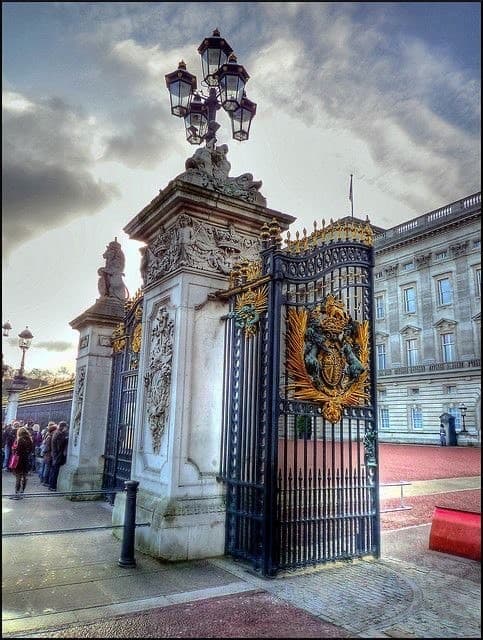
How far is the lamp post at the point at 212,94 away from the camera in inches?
301

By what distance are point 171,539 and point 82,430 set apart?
5.89 metres

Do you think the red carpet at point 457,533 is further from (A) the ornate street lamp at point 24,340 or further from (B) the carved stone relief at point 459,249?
(B) the carved stone relief at point 459,249

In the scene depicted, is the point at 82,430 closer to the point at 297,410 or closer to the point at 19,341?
the point at 297,410

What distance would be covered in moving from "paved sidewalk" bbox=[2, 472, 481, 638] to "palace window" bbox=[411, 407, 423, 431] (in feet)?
124

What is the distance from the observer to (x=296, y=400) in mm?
5895

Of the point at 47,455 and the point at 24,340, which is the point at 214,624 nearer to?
the point at 47,455

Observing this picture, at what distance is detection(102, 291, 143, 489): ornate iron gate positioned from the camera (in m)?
9.45

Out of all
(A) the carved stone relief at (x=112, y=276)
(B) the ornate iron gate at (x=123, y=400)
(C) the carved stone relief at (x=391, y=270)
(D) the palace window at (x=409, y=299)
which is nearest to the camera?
(B) the ornate iron gate at (x=123, y=400)

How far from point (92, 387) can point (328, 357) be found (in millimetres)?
6973

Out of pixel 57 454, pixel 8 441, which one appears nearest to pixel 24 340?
pixel 8 441

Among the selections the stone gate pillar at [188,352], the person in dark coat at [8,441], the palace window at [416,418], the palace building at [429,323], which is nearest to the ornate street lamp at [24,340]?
the person in dark coat at [8,441]

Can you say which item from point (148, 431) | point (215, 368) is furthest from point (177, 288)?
point (148, 431)

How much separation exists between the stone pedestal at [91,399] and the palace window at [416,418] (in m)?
36.0

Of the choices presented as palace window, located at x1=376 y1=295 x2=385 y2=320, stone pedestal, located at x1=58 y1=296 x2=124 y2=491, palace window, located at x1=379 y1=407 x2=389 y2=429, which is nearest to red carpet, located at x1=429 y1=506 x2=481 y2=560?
stone pedestal, located at x1=58 y1=296 x2=124 y2=491
